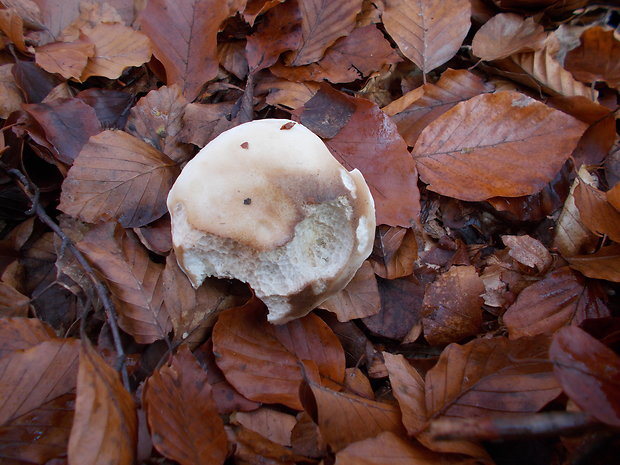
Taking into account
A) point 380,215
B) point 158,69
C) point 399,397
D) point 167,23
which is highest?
point 167,23

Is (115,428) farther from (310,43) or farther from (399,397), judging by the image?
(310,43)

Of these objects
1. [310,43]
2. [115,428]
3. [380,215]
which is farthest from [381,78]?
[115,428]

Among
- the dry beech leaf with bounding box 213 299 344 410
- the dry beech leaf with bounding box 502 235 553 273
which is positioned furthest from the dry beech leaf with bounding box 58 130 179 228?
the dry beech leaf with bounding box 502 235 553 273

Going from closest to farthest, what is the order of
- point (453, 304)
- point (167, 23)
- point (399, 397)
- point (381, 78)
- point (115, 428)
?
point (115, 428) → point (399, 397) → point (453, 304) → point (167, 23) → point (381, 78)

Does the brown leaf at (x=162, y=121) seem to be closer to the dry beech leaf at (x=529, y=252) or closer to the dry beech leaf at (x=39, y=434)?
the dry beech leaf at (x=39, y=434)

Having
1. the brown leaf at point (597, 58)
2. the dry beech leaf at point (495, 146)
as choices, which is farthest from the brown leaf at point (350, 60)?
the brown leaf at point (597, 58)

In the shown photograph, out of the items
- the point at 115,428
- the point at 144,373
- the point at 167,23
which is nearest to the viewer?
the point at 115,428
